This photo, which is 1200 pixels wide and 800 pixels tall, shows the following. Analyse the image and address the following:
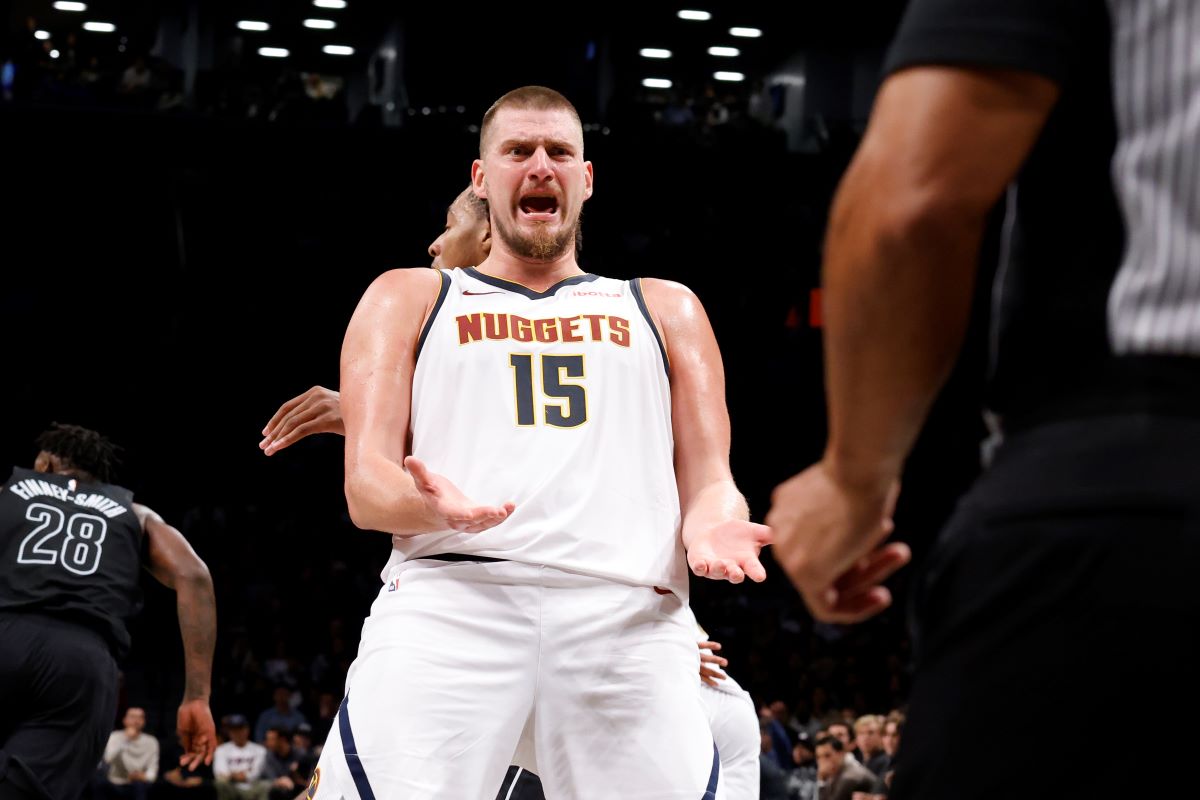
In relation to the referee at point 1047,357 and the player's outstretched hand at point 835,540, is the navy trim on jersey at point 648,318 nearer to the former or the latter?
the player's outstretched hand at point 835,540

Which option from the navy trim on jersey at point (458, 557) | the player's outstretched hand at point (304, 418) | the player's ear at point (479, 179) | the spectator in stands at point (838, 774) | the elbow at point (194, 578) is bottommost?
the spectator in stands at point (838, 774)

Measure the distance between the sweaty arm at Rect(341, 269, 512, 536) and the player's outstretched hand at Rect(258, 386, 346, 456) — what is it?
0.56 m

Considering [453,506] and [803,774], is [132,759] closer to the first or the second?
[803,774]

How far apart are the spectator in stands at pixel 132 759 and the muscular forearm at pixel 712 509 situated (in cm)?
909

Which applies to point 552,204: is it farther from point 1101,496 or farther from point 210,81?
point 210,81

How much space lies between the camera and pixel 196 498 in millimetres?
17703

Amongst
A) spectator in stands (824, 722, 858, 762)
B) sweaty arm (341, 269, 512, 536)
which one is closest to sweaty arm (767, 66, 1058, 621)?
sweaty arm (341, 269, 512, 536)

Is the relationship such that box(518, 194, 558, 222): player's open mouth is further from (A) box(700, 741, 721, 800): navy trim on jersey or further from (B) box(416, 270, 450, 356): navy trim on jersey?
(A) box(700, 741, 721, 800): navy trim on jersey

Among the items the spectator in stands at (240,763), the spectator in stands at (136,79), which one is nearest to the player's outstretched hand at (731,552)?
the spectator in stands at (240,763)

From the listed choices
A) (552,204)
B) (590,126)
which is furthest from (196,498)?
(552,204)

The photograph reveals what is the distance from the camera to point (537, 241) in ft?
12.4

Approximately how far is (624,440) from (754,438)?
16.3m

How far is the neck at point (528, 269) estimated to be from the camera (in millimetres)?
3805

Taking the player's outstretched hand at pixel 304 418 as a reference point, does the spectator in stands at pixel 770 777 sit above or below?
below
